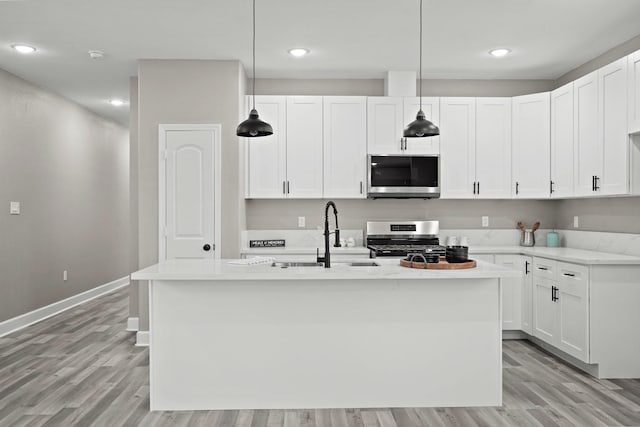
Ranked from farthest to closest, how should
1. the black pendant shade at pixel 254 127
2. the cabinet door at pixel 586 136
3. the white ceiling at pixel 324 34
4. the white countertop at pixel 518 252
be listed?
1. the cabinet door at pixel 586 136
2. the white countertop at pixel 518 252
3. the white ceiling at pixel 324 34
4. the black pendant shade at pixel 254 127

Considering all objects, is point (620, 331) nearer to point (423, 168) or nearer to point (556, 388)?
point (556, 388)

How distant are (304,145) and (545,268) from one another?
2622mm

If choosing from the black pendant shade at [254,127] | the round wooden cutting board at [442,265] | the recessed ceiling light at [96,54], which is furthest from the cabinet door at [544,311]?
the recessed ceiling light at [96,54]

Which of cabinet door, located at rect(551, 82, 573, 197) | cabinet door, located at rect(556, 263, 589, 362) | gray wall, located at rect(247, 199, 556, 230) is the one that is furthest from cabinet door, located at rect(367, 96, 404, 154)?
cabinet door, located at rect(556, 263, 589, 362)

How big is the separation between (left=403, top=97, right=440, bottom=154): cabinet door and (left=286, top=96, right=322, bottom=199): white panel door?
926mm

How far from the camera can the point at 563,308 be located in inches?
161

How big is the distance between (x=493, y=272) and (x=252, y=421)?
1.72m

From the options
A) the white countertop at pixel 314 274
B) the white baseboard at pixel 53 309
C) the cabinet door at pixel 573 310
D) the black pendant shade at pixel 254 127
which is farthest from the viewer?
the white baseboard at pixel 53 309

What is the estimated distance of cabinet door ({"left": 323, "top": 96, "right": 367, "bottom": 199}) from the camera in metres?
5.15

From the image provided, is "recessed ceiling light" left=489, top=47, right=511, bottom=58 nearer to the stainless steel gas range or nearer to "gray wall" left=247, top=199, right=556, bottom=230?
"gray wall" left=247, top=199, right=556, bottom=230

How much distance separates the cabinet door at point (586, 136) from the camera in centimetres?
419

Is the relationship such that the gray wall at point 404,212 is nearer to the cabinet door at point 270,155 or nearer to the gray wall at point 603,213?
the gray wall at point 603,213

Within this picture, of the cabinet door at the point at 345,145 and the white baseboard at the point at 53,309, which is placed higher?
the cabinet door at the point at 345,145

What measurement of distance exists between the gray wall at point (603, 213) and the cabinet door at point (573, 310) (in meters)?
0.75
